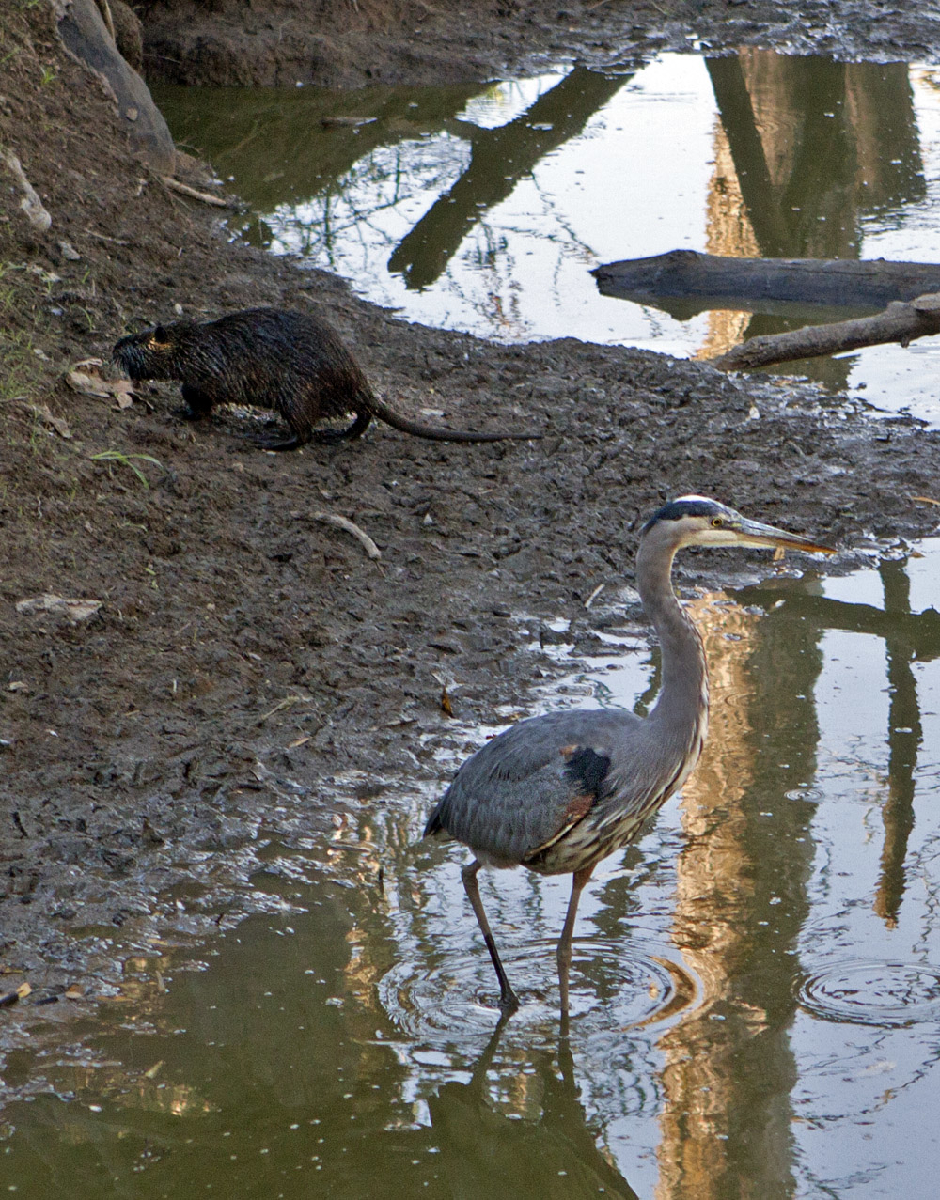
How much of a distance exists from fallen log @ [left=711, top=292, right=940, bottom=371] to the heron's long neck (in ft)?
12.3

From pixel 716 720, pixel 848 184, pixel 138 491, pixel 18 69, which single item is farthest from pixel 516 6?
pixel 716 720

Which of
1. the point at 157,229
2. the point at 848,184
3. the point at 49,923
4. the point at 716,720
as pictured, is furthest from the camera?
the point at 848,184

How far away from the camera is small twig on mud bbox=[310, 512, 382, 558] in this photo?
6336 mm

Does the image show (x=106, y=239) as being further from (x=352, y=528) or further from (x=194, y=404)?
(x=352, y=528)

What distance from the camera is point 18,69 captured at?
31.8ft

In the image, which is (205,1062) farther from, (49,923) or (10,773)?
(10,773)

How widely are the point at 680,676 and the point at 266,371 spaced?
3.99m

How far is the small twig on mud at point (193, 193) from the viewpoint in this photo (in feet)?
35.1

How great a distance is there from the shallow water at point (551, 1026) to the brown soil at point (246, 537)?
304 mm

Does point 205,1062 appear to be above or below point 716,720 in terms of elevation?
below

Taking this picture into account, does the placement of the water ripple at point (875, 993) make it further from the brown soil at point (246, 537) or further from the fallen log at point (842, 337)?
the fallen log at point (842, 337)

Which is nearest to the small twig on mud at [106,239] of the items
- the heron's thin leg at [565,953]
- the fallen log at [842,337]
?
the fallen log at [842,337]

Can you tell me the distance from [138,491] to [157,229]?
381 cm

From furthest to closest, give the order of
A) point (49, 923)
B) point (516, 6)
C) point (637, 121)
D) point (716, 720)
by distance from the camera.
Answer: point (516, 6) < point (637, 121) < point (716, 720) < point (49, 923)
